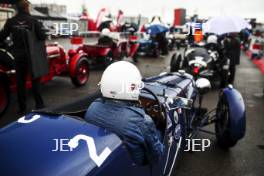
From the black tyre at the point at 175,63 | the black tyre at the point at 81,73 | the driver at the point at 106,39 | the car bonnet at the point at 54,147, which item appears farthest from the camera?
the driver at the point at 106,39

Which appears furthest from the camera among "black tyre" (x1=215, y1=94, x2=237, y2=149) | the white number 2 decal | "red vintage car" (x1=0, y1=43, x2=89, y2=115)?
"red vintage car" (x1=0, y1=43, x2=89, y2=115)

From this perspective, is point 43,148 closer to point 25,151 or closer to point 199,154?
point 25,151

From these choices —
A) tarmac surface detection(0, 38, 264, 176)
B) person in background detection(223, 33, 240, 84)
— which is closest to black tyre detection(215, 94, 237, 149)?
tarmac surface detection(0, 38, 264, 176)

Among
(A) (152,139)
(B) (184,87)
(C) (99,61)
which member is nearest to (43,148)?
(A) (152,139)

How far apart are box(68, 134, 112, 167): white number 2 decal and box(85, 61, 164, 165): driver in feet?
0.71

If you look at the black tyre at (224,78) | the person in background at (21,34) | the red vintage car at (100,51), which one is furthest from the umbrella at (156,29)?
the person in background at (21,34)

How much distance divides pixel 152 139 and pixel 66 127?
0.66m

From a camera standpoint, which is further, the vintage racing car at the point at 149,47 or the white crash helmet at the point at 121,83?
the vintage racing car at the point at 149,47

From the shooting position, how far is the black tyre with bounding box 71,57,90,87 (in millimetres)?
8266

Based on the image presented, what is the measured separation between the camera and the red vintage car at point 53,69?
18.4 feet

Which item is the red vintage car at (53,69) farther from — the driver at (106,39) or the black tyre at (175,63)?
the driver at (106,39)

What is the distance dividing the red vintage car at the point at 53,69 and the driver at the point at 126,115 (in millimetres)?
3670

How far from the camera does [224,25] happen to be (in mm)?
8133

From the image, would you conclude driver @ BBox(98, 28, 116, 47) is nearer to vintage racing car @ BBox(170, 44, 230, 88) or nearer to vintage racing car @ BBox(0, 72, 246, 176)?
vintage racing car @ BBox(170, 44, 230, 88)
